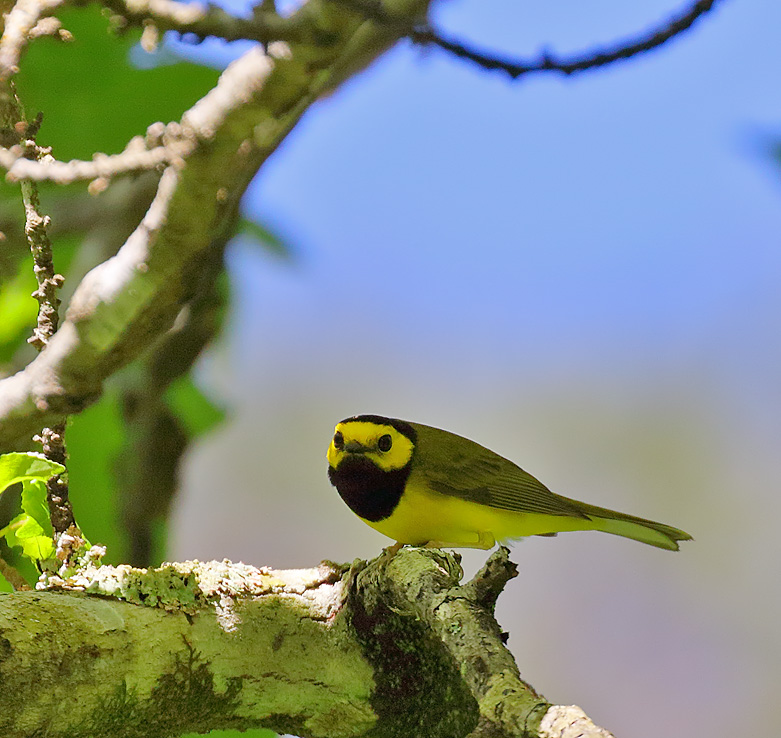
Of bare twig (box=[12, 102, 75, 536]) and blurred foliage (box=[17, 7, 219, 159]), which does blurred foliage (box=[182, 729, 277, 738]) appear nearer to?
bare twig (box=[12, 102, 75, 536])

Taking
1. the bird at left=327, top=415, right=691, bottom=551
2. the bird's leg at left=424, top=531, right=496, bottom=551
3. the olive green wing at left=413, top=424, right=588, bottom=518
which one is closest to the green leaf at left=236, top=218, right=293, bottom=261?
the bird at left=327, top=415, right=691, bottom=551

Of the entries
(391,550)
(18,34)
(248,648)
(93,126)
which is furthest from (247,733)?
(93,126)

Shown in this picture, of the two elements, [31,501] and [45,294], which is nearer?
[45,294]

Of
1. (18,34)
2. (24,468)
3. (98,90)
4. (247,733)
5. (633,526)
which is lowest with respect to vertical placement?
(247,733)

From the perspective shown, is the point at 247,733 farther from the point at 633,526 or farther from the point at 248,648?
the point at 633,526

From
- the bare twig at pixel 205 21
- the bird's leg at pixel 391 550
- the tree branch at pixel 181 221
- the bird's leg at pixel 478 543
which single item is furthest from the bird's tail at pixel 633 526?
the bare twig at pixel 205 21

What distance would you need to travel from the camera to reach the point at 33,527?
161cm

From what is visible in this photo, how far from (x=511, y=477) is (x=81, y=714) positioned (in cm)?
167

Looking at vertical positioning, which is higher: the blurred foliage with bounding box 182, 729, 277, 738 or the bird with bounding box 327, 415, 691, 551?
the bird with bounding box 327, 415, 691, 551

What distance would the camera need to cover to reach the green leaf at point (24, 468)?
1541mm

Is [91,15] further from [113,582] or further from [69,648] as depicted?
[69,648]

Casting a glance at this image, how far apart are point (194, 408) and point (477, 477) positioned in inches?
37.8

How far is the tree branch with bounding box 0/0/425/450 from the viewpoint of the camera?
38.7 inches

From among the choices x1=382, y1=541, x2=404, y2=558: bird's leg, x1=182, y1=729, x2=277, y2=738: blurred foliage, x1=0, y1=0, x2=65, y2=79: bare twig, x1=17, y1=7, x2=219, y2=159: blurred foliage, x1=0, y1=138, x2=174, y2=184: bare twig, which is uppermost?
x1=17, y1=7, x2=219, y2=159: blurred foliage
